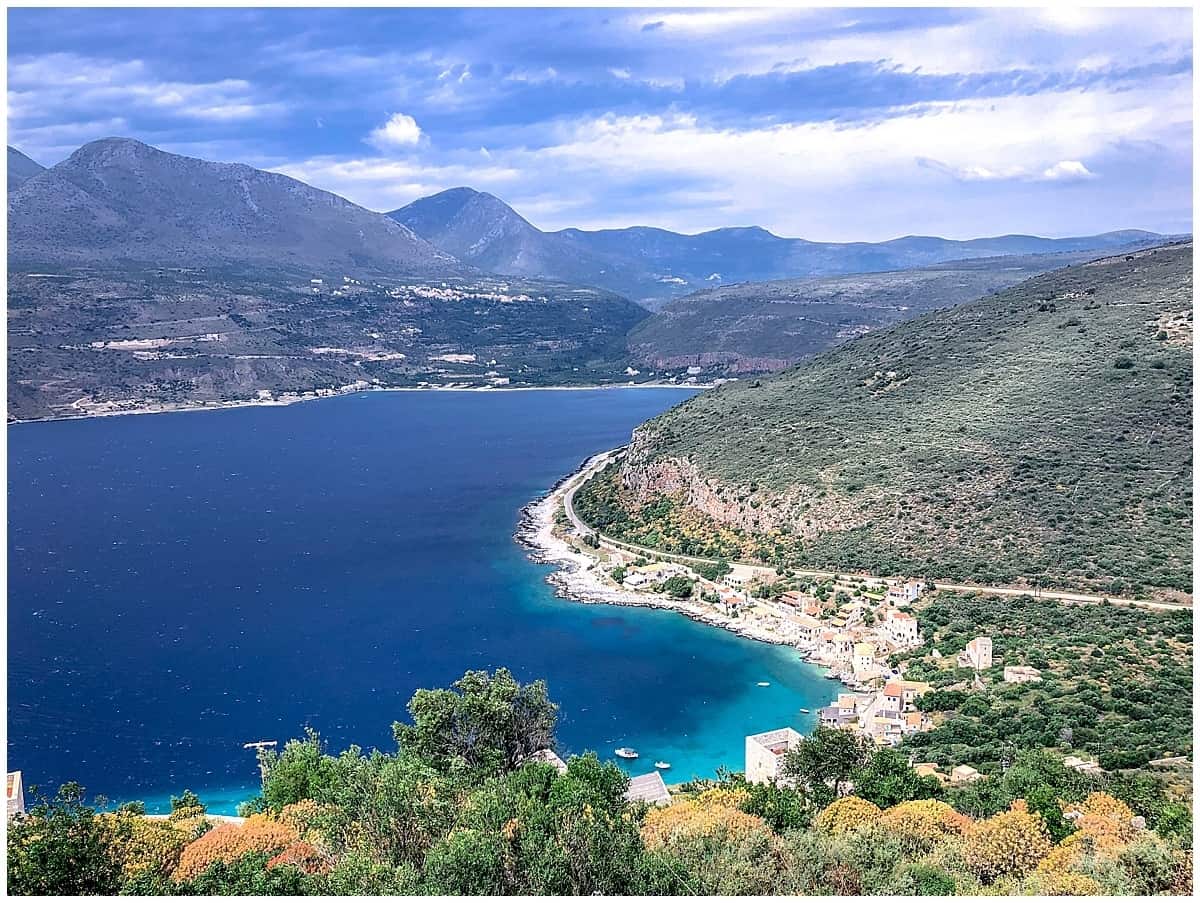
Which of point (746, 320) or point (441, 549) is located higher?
point (746, 320)

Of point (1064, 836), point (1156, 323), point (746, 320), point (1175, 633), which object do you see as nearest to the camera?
point (1064, 836)

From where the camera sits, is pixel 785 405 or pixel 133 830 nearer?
pixel 133 830

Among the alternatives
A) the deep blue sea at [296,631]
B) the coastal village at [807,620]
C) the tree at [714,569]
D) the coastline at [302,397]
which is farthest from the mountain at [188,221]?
the tree at [714,569]

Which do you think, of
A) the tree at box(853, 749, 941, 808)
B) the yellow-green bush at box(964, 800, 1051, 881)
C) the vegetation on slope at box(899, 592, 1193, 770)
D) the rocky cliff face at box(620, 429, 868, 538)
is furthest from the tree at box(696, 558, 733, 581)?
the yellow-green bush at box(964, 800, 1051, 881)

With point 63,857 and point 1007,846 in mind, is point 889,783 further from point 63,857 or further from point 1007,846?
point 63,857

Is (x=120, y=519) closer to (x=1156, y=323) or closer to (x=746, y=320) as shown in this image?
(x=1156, y=323)

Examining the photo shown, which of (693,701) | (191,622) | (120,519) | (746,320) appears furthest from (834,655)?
(746,320)

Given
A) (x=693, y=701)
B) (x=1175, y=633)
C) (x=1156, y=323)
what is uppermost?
(x=1156, y=323)
